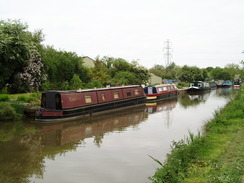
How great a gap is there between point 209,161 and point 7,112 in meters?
11.0

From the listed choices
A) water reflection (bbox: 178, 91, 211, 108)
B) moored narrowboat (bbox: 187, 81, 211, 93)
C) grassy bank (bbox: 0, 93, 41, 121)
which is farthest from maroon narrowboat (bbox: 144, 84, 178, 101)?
grassy bank (bbox: 0, 93, 41, 121)

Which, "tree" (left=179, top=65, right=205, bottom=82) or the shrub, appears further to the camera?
"tree" (left=179, top=65, right=205, bottom=82)

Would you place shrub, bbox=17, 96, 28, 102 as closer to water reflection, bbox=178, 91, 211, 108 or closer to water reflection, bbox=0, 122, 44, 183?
water reflection, bbox=0, 122, 44, 183

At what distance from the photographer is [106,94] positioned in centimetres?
1752

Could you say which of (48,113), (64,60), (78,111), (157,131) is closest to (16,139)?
(48,113)

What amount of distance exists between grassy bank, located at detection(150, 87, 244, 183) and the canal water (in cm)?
109

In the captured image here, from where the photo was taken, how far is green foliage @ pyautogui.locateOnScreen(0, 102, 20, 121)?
13539 millimetres

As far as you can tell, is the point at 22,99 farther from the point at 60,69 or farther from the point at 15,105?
the point at 60,69

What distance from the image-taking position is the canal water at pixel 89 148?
7043 mm

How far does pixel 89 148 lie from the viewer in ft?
31.5

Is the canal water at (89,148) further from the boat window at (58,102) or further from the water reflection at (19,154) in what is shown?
the boat window at (58,102)

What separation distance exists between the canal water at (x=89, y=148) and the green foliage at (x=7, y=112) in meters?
0.56

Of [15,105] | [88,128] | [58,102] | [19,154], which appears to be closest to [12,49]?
[15,105]

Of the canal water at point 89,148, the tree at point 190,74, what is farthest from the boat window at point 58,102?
the tree at point 190,74
